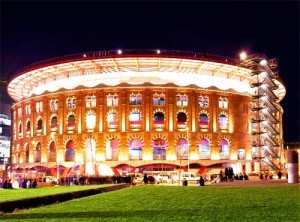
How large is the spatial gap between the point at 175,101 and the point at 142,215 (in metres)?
43.6

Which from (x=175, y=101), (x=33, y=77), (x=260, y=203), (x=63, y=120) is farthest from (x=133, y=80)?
(x=260, y=203)

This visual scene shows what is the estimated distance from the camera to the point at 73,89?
58.9m

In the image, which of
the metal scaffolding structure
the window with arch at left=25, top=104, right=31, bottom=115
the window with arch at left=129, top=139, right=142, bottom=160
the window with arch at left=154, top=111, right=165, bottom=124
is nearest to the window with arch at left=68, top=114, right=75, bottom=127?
the window with arch at left=25, top=104, right=31, bottom=115

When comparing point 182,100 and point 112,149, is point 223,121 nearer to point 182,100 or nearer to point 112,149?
point 182,100

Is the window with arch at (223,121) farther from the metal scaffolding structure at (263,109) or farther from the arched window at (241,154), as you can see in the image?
the arched window at (241,154)

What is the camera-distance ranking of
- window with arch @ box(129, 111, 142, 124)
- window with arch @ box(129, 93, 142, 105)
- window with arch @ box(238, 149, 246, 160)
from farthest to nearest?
window with arch @ box(238, 149, 246, 160), window with arch @ box(129, 93, 142, 105), window with arch @ box(129, 111, 142, 124)

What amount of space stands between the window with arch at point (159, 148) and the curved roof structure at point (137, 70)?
23.8 ft

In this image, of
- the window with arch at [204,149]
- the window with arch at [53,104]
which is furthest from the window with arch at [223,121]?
the window with arch at [53,104]

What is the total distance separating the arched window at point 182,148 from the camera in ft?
186

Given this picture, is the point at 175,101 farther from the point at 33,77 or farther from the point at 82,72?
the point at 33,77

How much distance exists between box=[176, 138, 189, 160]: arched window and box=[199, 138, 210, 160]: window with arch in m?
1.92

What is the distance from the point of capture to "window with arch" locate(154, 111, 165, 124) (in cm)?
5672

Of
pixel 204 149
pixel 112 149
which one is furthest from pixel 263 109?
pixel 112 149

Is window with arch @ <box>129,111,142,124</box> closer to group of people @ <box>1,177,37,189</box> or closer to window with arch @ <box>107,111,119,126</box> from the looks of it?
window with arch @ <box>107,111,119,126</box>
